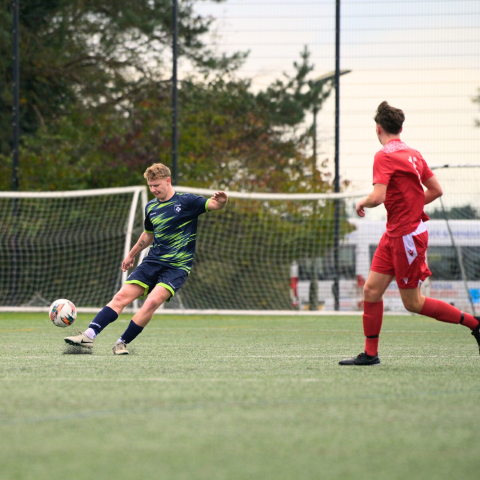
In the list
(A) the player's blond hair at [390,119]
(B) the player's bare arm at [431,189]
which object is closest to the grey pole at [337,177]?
→ (B) the player's bare arm at [431,189]

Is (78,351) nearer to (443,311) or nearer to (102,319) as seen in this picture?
(102,319)

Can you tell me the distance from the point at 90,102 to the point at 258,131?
5.25 metres

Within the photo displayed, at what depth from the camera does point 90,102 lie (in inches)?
929

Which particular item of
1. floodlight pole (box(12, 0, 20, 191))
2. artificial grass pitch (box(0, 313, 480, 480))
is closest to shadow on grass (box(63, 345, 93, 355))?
artificial grass pitch (box(0, 313, 480, 480))

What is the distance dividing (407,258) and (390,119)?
950 millimetres

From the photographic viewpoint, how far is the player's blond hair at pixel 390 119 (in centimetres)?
560

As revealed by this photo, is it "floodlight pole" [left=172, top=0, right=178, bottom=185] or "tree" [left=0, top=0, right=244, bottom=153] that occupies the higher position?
"tree" [left=0, top=0, right=244, bottom=153]

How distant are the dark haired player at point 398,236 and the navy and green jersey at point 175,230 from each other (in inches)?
66.3

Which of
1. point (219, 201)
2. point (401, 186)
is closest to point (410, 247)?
point (401, 186)

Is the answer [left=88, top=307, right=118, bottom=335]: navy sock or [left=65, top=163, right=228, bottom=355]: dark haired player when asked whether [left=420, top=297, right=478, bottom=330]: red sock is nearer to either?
[left=65, top=163, right=228, bottom=355]: dark haired player

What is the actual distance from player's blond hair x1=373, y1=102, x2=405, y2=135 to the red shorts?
0.68 metres

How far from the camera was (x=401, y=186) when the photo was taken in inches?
219

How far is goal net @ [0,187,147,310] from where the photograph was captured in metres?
15.5

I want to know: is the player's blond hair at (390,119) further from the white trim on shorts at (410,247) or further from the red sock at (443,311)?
the red sock at (443,311)
